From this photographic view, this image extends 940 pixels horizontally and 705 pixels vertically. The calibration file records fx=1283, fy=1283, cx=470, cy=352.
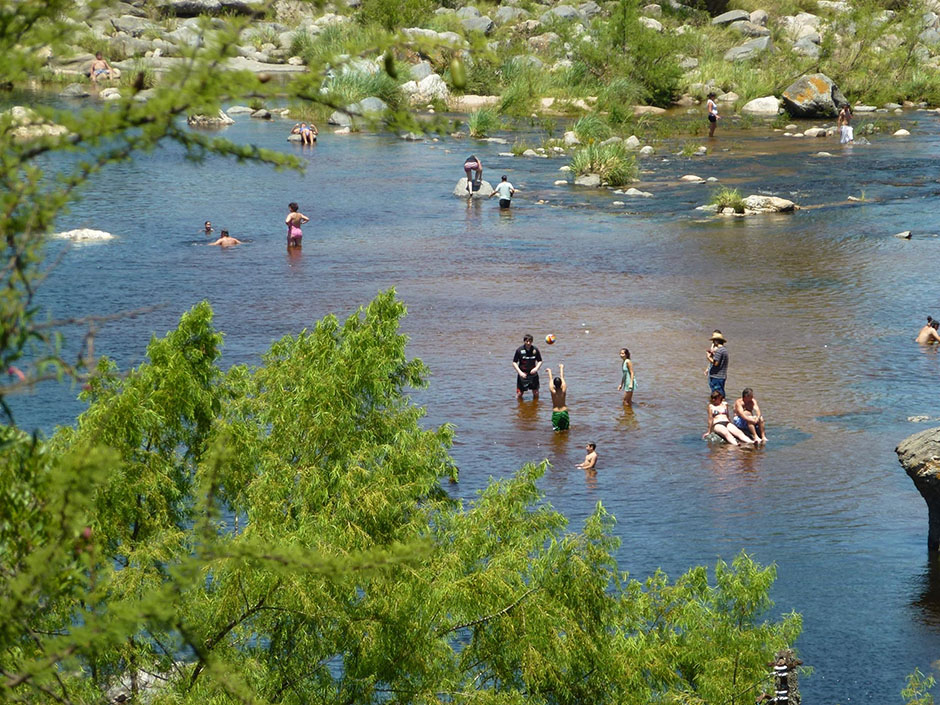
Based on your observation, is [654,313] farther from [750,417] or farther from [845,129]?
[845,129]

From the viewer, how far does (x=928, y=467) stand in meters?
16.7

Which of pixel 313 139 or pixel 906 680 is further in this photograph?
pixel 313 139

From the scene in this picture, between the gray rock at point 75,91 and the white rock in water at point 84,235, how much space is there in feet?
65.0

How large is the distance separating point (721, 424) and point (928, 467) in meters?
4.66

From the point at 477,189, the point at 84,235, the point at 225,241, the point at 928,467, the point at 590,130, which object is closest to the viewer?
the point at 928,467

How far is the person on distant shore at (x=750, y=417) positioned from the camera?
2078cm

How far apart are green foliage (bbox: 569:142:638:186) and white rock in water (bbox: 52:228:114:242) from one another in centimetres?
1723

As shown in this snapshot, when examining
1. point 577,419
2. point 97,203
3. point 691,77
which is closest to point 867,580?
point 577,419


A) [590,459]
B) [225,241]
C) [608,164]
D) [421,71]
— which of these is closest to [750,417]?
[590,459]

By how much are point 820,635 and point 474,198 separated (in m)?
28.9

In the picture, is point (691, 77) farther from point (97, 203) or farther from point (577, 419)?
point (577, 419)

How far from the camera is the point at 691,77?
218 ft

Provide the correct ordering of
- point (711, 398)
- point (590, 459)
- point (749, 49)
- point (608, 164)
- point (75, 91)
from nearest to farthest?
point (590, 459) → point (711, 398) → point (608, 164) → point (75, 91) → point (749, 49)

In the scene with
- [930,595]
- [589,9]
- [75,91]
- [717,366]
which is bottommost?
[930,595]
